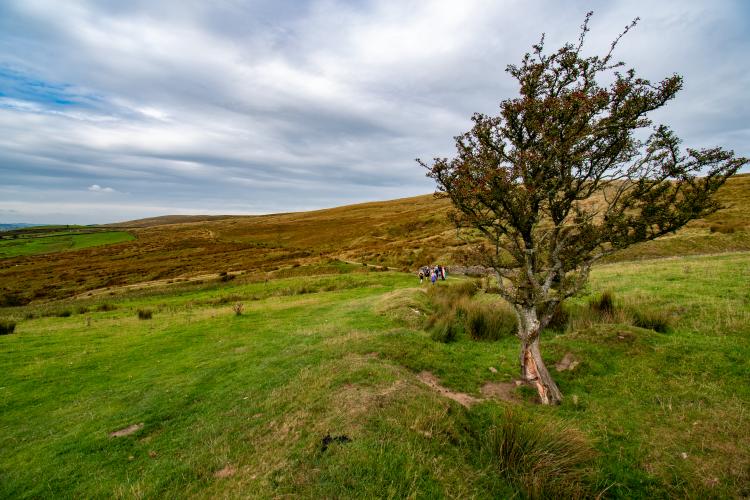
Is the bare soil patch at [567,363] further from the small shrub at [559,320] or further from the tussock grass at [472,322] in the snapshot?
the small shrub at [559,320]

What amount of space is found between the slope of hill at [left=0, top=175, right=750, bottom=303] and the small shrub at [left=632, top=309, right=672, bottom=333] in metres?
28.6

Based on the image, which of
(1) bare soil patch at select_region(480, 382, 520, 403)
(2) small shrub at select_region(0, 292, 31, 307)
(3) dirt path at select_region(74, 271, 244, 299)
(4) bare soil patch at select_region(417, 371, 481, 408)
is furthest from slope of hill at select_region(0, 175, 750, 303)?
(4) bare soil patch at select_region(417, 371, 481, 408)

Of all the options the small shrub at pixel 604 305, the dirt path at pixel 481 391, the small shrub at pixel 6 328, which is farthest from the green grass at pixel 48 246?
the small shrub at pixel 604 305

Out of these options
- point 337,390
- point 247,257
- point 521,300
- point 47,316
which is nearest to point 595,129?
point 521,300

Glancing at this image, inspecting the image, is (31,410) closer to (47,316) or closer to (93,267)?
(47,316)

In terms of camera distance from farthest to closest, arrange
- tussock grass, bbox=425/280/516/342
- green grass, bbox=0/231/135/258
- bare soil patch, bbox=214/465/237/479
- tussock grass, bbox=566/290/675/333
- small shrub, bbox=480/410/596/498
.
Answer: green grass, bbox=0/231/135/258 → tussock grass, bbox=425/280/516/342 → tussock grass, bbox=566/290/675/333 → bare soil patch, bbox=214/465/237/479 → small shrub, bbox=480/410/596/498

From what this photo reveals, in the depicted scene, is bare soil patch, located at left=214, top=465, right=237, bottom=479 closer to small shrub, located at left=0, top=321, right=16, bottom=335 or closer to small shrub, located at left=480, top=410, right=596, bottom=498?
small shrub, located at left=480, top=410, right=596, bottom=498

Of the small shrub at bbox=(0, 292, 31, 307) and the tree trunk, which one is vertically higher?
the tree trunk

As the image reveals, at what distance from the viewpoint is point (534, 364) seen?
29.3ft

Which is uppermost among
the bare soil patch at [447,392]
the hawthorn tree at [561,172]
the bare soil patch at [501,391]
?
the hawthorn tree at [561,172]

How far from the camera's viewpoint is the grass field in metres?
5.67

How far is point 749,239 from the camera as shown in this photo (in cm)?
3503

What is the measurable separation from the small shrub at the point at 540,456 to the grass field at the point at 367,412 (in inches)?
2.7

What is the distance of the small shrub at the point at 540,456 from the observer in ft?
17.9
